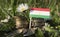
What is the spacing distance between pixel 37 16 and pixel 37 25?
120mm

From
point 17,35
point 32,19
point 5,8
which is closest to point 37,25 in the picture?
point 32,19

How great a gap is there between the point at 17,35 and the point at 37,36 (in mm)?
119

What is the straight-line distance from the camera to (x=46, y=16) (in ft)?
4.27

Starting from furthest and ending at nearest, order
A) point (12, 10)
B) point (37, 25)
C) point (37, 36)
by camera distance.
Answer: point (12, 10) → point (37, 25) → point (37, 36)

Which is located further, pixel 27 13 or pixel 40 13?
pixel 27 13

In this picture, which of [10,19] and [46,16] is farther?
[10,19]

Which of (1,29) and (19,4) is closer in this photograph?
(1,29)

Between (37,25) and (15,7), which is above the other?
(15,7)

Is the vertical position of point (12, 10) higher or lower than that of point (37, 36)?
higher

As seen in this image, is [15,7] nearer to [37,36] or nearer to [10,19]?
[10,19]

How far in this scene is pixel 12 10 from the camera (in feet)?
4.93

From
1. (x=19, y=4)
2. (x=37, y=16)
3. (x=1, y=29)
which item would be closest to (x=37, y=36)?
(x=37, y=16)

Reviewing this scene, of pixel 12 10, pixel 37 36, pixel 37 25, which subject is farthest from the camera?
pixel 12 10

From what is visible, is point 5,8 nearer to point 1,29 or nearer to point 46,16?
point 1,29
